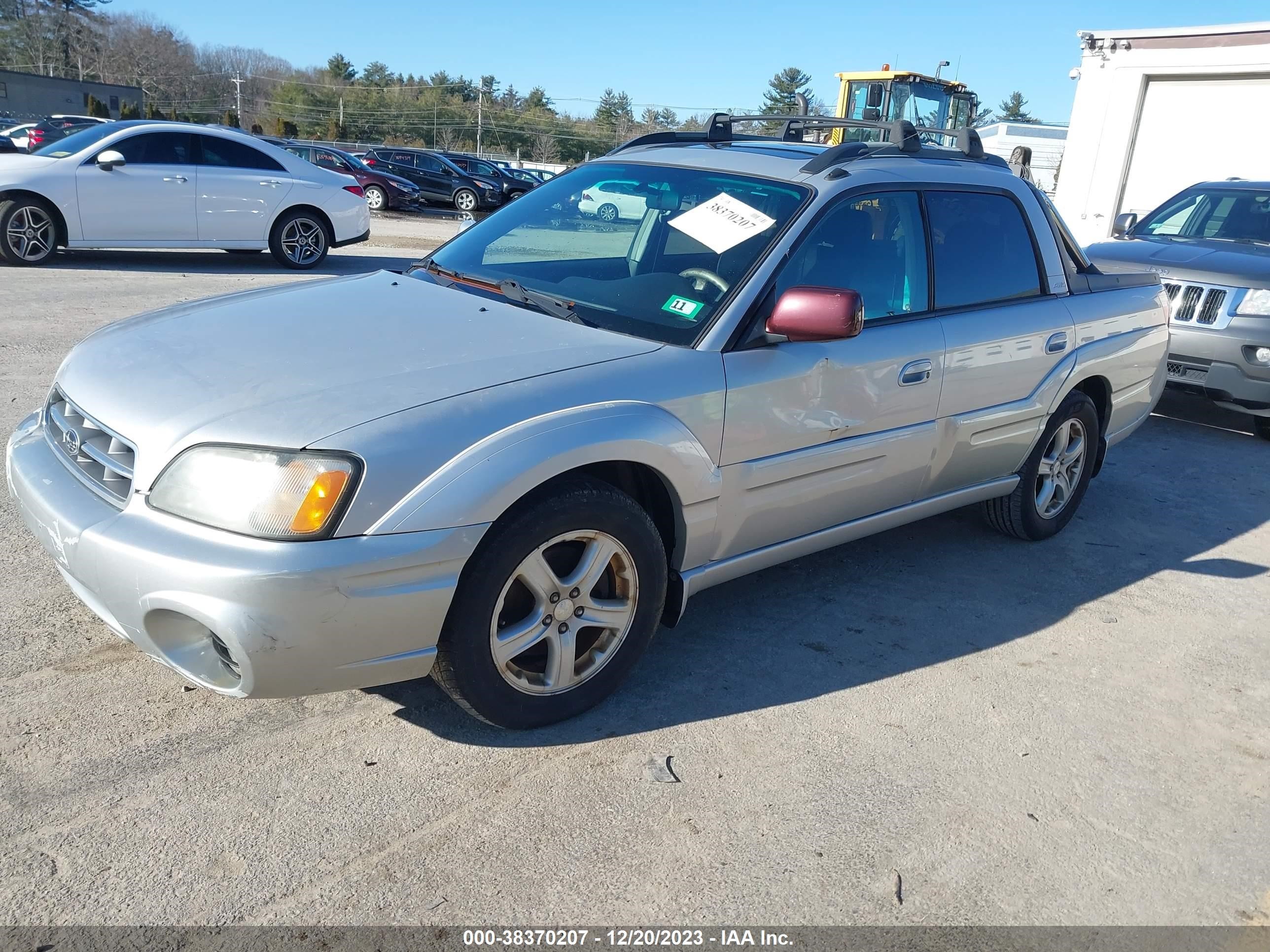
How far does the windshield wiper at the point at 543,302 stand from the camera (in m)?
3.39

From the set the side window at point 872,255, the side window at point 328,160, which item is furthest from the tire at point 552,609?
the side window at point 328,160

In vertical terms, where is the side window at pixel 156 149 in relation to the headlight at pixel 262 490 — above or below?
above

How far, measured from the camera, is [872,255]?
386cm

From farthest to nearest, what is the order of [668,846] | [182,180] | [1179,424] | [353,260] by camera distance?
[353,260] < [182,180] < [1179,424] < [668,846]

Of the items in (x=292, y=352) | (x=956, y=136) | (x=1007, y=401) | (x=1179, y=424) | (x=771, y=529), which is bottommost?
(x=1179, y=424)

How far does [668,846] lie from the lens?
2.61 meters

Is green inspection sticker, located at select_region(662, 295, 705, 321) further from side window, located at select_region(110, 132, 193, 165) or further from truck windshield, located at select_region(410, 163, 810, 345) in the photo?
side window, located at select_region(110, 132, 193, 165)

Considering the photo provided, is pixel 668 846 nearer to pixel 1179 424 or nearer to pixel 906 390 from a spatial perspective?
pixel 906 390

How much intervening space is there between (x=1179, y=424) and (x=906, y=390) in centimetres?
523

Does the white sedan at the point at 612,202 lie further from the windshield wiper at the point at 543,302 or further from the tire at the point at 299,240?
the tire at the point at 299,240

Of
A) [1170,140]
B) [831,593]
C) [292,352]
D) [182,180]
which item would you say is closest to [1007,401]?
[831,593]

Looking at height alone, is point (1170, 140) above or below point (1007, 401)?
above

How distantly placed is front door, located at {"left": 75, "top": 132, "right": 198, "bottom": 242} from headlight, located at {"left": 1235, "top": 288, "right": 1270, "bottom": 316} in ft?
32.3

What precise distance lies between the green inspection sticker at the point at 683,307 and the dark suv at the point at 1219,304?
4.55 m
